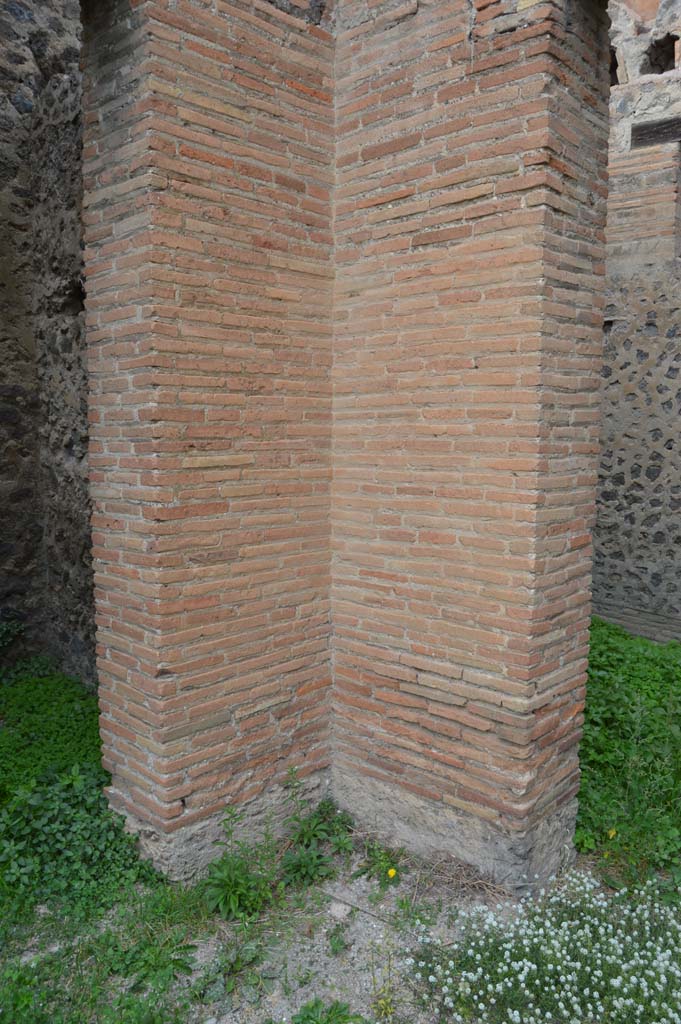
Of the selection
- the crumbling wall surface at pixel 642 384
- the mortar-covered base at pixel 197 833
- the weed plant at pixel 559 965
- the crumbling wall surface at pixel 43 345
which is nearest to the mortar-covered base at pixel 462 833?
the weed plant at pixel 559 965

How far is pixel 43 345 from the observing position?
17.9 ft

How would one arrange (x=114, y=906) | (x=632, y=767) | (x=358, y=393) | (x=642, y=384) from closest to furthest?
1. (x=114, y=906)
2. (x=358, y=393)
3. (x=632, y=767)
4. (x=642, y=384)

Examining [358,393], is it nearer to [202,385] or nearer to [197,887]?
[202,385]

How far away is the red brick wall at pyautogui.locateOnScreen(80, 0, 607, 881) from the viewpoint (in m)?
2.99

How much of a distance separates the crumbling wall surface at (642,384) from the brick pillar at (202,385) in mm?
3816

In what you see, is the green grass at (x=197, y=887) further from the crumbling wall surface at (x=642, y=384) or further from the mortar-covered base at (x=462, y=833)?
the crumbling wall surface at (x=642, y=384)

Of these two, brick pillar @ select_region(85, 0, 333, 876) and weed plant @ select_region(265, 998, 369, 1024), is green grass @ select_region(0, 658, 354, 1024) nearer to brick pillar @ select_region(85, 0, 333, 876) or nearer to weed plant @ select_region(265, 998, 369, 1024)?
weed plant @ select_region(265, 998, 369, 1024)

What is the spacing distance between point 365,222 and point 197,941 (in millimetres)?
3341

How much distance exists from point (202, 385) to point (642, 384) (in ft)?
15.1

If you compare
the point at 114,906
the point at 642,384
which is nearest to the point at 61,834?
the point at 114,906

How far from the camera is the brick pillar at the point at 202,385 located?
3021 mm

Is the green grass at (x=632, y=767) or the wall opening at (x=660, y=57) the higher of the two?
the wall opening at (x=660, y=57)

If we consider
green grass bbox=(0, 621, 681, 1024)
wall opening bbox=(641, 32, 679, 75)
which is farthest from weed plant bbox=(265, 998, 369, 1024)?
wall opening bbox=(641, 32, 679, 75)

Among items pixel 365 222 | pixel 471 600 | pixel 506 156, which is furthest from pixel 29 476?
pixel 506 156
